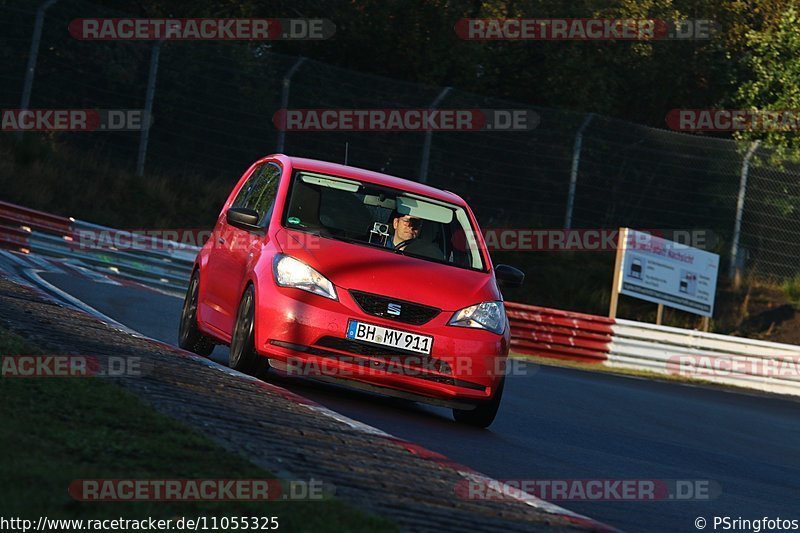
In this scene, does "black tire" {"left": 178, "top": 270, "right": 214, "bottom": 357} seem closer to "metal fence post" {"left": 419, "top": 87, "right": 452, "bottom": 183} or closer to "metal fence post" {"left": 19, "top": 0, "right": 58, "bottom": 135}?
"metal fence post" {"left": 19, "top": 0, "right": 58, "bottom": 135}

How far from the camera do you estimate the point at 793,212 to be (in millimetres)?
26031

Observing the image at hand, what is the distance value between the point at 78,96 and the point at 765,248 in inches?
501

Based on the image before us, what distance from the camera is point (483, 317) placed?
33.9 ft

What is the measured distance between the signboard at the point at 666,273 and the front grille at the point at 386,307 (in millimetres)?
15644

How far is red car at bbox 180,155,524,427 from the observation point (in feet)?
32.6

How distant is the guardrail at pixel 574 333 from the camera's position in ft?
73.2

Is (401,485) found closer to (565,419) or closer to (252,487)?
(252,487)

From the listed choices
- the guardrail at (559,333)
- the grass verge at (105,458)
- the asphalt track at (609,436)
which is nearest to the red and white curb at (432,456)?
the asphalt track at (609,436)

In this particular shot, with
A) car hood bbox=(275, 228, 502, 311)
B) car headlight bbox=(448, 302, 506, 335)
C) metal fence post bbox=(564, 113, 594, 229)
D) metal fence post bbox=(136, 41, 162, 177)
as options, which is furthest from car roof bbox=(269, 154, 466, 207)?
metal fence post bbox=(136, 41, 162, 177)

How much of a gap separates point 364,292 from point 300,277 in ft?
1.49

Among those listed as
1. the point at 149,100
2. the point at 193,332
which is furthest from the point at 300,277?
the point at 149,100

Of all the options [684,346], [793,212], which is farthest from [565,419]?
[793,212]

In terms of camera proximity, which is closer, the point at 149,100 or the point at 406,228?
the point at 406,228

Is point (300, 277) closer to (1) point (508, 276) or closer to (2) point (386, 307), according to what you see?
(2) point (386, 307)
